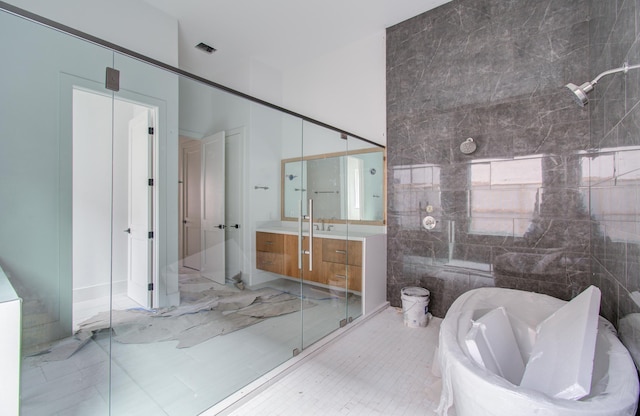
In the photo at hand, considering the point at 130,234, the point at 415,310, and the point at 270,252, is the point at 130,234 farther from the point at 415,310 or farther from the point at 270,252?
the point at 415,310

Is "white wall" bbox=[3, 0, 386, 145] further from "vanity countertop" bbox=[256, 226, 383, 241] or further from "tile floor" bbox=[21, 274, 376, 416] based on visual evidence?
"tile floor" bbox=[21, 274, 376, 416]

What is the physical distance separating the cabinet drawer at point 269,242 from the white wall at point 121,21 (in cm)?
212

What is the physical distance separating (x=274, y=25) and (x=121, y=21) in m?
1.49

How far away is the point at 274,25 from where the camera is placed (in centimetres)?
324

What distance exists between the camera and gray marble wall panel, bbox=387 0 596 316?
2305mm

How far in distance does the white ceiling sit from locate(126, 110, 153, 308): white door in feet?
5.06

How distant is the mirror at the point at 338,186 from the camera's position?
2893 mm

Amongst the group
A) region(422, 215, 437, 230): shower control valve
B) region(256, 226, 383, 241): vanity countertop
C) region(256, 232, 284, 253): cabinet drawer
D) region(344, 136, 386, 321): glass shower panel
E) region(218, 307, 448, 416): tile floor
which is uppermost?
region(344, 136, 386, 321): glass shower panel

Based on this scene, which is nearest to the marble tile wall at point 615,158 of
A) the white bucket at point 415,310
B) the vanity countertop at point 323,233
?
the white bucket at point 415,310

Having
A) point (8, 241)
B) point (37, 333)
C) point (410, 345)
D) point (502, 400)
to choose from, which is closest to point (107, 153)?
point (8, 241)

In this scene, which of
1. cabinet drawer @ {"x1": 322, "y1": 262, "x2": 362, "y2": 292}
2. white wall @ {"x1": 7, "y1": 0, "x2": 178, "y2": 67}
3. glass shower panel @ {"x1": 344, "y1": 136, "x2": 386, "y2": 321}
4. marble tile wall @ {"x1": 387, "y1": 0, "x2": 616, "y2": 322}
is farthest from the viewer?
glass shower panel @ {"x1": 344, "y1": 136, "x2": 386, "y2": 321}

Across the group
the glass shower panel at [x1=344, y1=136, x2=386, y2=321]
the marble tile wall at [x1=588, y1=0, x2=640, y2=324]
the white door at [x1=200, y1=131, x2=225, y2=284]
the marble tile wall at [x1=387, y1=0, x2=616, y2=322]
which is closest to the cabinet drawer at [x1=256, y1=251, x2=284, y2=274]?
the white door at [x1=200, y1=131, x2=225, y2=284]

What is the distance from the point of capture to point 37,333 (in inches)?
66.1

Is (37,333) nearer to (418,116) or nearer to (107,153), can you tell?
(107,153)
